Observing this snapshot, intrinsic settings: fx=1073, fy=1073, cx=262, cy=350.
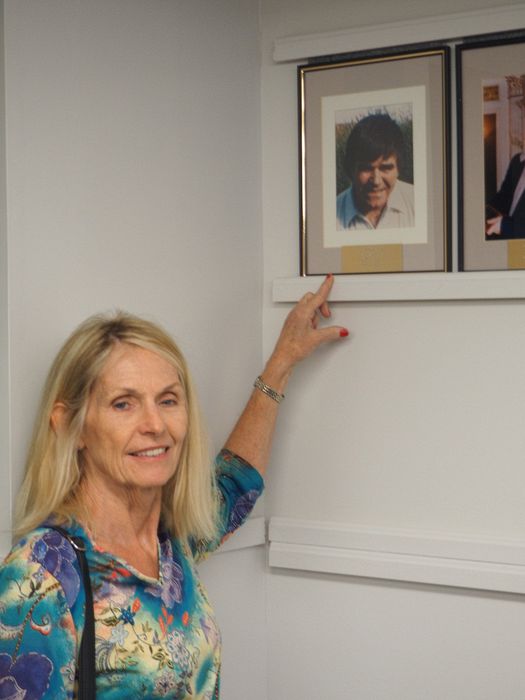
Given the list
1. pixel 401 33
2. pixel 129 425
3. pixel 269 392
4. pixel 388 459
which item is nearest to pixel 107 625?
pixel 129 425

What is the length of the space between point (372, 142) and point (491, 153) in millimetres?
296

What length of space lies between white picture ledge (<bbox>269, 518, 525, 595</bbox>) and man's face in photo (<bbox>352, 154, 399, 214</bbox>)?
781 mm

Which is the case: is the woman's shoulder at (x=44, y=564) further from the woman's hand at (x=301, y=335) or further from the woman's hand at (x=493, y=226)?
the woman's hand at (x=493, y=226)

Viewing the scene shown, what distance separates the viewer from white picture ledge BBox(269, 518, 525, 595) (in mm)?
2389

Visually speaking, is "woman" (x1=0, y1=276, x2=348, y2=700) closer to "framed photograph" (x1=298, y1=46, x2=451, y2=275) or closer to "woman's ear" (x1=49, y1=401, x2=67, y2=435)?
"woman's ear" (x1=49, y1=401, x2=67, y2=435)

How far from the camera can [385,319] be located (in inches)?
101

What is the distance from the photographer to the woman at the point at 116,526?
5.94ft

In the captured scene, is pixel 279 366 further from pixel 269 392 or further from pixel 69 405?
pixel 69 405

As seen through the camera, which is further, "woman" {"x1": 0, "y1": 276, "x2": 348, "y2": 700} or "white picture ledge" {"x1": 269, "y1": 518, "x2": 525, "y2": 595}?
"white picture ledge" {"x1": 269, "y1": 518, "x2": 525, "y2": 595}

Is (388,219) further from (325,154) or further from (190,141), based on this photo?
(190,141)

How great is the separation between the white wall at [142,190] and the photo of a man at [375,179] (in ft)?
0.89

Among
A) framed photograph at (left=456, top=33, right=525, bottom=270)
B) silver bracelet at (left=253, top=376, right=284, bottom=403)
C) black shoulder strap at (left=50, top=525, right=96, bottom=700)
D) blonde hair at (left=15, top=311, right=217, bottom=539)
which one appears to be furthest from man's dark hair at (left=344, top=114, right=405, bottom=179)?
black shoulder strap at (left=50, top=525, right=96, bottom=700)

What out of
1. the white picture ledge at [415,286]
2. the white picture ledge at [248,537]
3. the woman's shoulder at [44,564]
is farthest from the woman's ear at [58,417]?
the white picture ledge at [415,286]

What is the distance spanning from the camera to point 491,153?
2424mm
